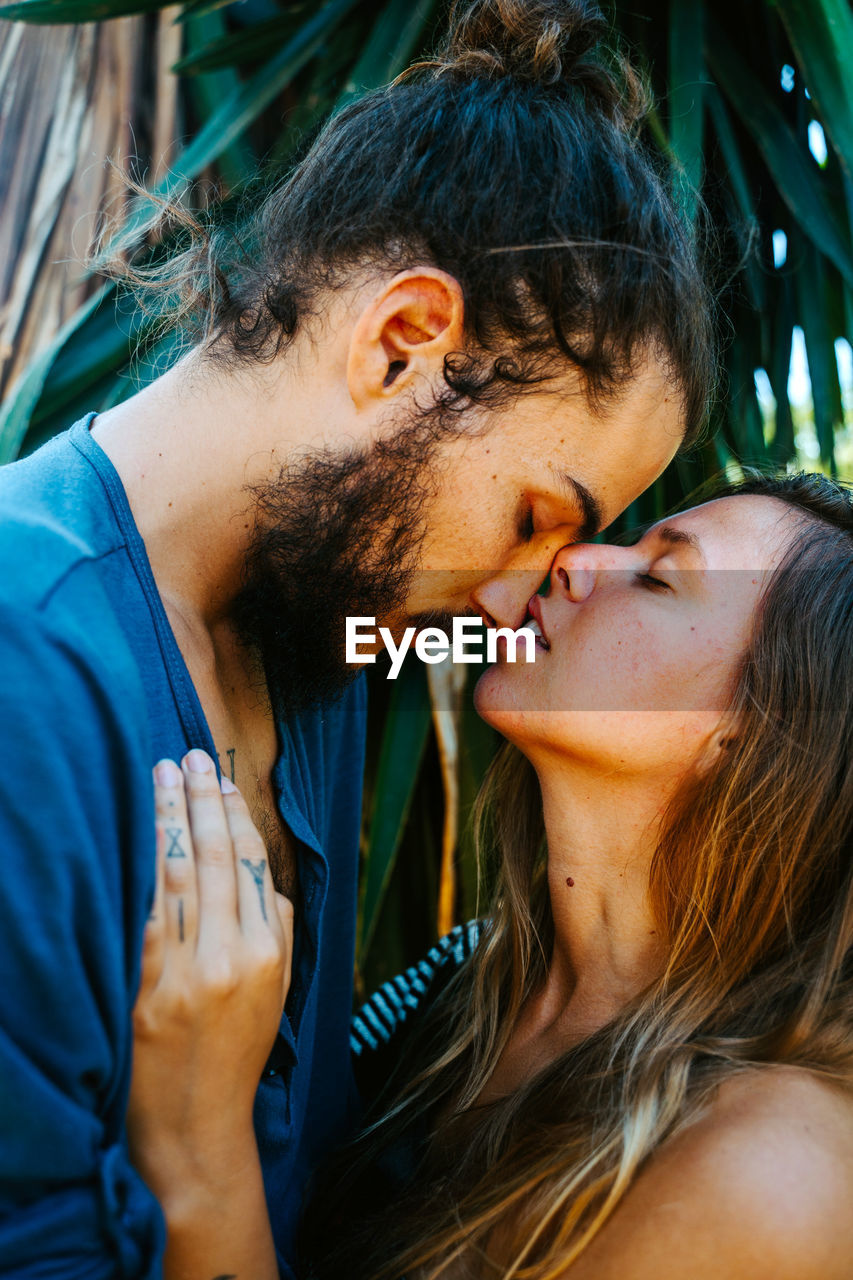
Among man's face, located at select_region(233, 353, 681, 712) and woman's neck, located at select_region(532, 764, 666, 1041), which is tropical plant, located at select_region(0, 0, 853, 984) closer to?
woman's neck, located at select_region(532, 764, 666, 1041)

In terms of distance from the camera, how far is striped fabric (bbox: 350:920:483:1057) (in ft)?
6.05

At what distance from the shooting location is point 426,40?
2.13m

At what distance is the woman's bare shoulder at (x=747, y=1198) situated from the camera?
1.01 meters

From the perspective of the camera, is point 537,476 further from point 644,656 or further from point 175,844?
point 175,844

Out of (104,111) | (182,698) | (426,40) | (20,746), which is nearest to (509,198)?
(182,698)

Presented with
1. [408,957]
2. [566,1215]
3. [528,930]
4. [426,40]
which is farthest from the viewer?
[408,957]

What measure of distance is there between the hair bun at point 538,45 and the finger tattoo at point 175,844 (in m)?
1.13

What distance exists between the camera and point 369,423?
4.35ft

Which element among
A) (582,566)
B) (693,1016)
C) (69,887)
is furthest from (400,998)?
(69,887)

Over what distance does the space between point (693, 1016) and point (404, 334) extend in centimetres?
100

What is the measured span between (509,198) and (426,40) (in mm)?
1067

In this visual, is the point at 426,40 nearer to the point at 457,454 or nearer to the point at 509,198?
the point at 509,198

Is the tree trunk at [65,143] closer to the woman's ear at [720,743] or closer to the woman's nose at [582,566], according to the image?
the woman's nose at [582,566]

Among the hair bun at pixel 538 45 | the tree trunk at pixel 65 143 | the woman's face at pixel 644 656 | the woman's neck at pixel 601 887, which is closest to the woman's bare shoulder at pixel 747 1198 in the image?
the woman's neck at pixel 601 887
